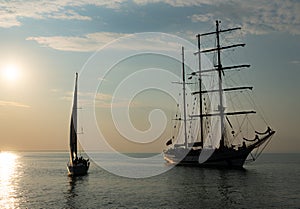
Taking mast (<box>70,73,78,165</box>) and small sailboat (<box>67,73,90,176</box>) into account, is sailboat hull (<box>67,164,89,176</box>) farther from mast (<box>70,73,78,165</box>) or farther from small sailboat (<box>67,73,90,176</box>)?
mast (<box>70,73,78,165</box>)

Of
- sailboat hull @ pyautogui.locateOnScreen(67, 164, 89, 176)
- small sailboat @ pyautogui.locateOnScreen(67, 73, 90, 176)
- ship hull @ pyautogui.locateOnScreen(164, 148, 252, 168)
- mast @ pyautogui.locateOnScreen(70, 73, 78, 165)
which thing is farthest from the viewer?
ship hull @ pyautogui.locateOnScreen(164, 148, 252, 168)

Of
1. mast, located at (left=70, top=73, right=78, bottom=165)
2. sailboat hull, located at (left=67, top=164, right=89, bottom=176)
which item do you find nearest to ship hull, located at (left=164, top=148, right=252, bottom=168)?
sailboat hull, located at (left=67, top=164, right=89, bottom=176)

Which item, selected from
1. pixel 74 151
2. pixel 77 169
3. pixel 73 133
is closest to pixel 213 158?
pixel 77 169

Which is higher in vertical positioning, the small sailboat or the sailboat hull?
the small sailboat

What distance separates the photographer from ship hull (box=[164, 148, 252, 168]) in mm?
91250

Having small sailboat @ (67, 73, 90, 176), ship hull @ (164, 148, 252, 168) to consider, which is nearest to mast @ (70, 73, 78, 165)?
→ small sailboat @ (67, 73, 90, 176)

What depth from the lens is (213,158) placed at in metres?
94.8

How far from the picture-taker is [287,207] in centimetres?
4256

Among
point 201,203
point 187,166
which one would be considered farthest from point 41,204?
point 187,166

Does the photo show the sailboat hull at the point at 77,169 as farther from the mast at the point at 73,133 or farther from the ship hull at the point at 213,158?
the ship hull at the point at 213,158

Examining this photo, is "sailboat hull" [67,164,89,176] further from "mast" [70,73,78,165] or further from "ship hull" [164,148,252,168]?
"ship hull" [164,148,252,168]

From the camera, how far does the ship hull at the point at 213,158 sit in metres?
91.2

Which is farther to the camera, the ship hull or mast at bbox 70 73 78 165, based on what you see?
the ship hull

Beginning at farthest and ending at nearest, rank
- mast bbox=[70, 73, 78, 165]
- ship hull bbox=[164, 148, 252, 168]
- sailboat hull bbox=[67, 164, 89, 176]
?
ship hull bbox=[164, 148, 252, 168]
sailboat hull bbox=[67, 164, 89, 176]
mast bbox=[70, 73, 78, 165]
